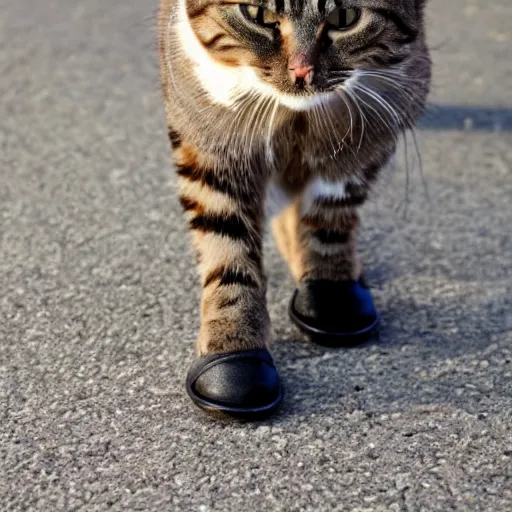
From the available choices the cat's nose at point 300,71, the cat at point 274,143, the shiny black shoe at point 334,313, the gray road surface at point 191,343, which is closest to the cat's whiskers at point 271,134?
the cat at point 274,143

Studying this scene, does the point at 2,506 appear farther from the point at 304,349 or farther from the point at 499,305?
the point at 499,305

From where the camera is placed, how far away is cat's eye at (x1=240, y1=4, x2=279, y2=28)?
2047mm

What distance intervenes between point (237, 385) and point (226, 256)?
0.36 meters

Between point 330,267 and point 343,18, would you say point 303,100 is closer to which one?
point 343,18

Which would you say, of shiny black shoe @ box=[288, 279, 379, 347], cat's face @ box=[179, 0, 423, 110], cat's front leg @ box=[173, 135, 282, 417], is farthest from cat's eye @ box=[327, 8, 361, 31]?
shiny black shoe @ box=[288, 279, 379, 347]

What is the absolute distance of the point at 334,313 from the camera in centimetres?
252

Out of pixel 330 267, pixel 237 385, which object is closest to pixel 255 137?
pixel 330 267

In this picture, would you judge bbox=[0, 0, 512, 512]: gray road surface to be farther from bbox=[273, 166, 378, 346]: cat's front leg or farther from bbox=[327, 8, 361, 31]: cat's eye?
bbox=[327, 8, 361, 31]: cat's eye

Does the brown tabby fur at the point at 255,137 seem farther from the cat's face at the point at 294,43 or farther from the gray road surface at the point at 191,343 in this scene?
the gray road surface at the point at 191,343

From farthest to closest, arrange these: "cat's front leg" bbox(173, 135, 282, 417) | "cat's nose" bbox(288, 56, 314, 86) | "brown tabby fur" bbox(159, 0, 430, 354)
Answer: "cat's front leg" bbox(173, 135, 282, 417)
"brown tabby fur" bbox(159, 0, 430, 354)
"cat's nose" bbox(288, 56, 314, 86)

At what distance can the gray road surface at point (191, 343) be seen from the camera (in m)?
2.03

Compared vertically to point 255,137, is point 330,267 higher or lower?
lower

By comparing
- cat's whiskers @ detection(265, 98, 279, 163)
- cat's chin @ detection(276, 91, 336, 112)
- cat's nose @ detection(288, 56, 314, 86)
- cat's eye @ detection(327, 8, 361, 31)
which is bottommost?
cat's whiskers @ detection(265, 98, 279, 163)

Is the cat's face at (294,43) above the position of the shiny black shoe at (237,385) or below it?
above
